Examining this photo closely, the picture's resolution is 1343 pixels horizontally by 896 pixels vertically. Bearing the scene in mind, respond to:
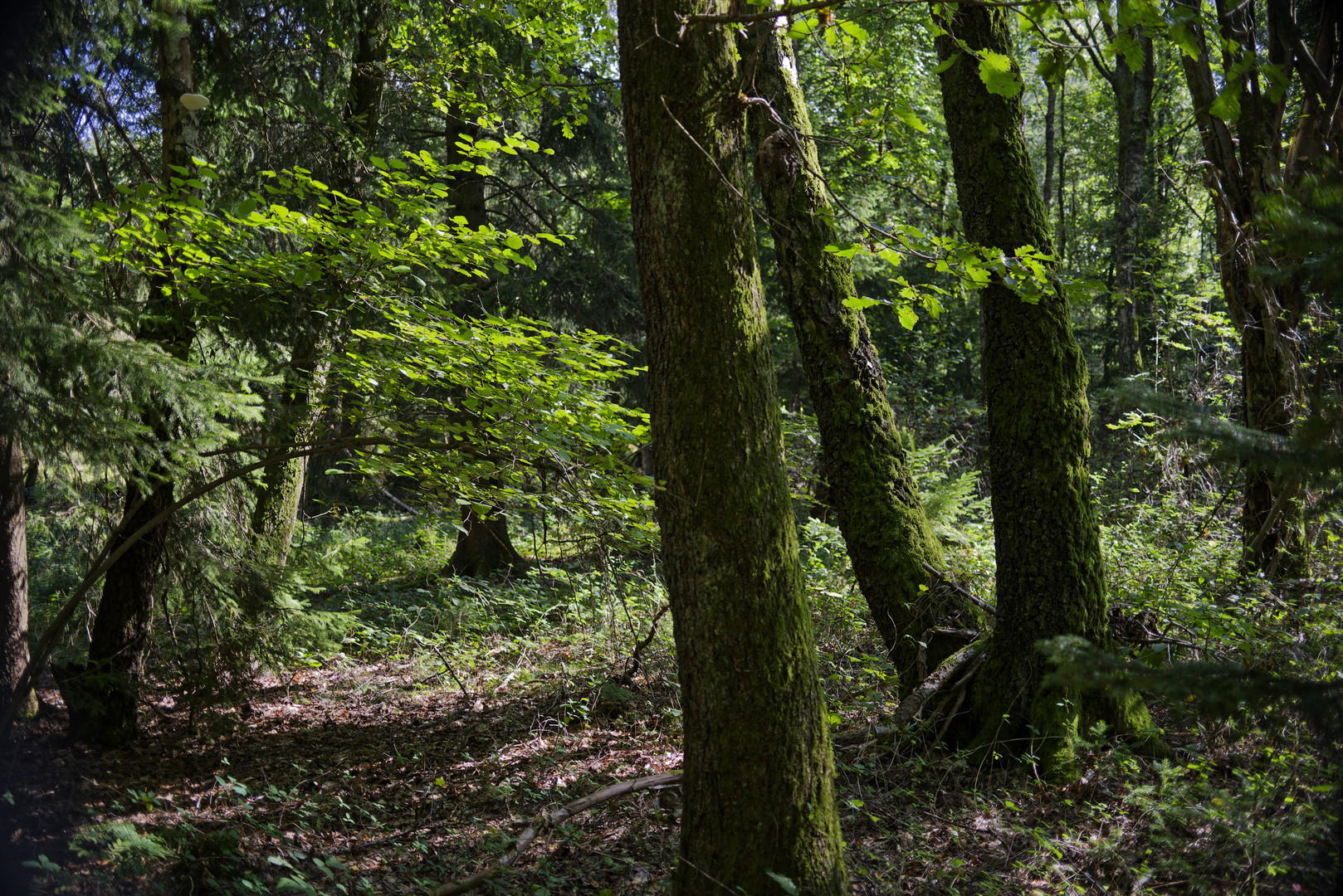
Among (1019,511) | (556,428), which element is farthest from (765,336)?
(1019,511)

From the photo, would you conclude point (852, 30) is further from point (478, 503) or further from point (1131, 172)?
point (1131, 172)

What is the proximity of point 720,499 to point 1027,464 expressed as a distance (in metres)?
2.40

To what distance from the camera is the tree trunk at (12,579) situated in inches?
183

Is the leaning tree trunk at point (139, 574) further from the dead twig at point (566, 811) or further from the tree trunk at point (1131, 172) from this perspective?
the tree trunk at point (1131, 172)

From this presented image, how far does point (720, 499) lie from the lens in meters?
2.79

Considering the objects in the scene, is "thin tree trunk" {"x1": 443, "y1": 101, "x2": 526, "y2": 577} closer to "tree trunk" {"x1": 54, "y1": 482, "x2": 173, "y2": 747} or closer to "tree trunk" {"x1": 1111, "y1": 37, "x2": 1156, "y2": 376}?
"tree trunk" {"x1": 54, "y1": 482, "x2": 173, "y2": 747}

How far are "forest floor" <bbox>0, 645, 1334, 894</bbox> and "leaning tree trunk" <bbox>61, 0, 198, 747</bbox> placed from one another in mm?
240

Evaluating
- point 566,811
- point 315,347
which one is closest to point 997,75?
point 566,811

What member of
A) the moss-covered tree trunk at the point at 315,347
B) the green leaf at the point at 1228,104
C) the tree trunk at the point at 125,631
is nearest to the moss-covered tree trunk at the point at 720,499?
the green leaf at the point at 1228,104

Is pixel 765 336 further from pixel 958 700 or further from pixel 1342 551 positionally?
pixel 1342 551

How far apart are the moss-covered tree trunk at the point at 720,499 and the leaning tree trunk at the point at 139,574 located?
3.76 metres

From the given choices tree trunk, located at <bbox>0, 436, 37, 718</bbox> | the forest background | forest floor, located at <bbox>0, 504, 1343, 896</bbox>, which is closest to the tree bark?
the forest background

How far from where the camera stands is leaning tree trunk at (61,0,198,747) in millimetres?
5047

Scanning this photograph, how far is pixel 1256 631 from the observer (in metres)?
4.60
